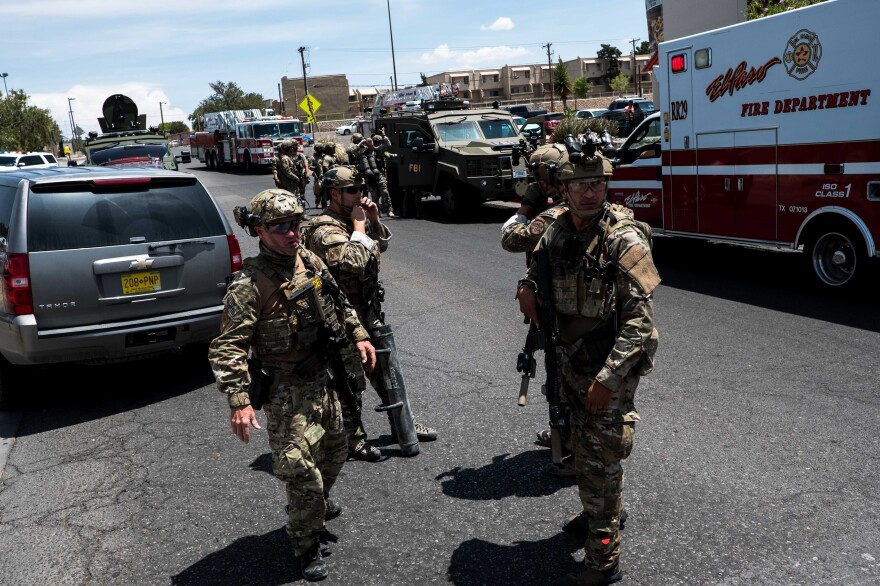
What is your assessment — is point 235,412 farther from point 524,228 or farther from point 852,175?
point 852,175

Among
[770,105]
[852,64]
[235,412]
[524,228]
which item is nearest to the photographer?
[235,412]

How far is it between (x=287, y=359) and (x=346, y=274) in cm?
115

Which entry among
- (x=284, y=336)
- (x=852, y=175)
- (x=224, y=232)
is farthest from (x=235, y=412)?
(x=852, y=175)

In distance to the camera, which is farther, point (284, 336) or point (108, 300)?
point (108, 300)

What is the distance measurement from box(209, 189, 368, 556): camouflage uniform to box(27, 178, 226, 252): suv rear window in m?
2.88

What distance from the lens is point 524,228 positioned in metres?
4.71

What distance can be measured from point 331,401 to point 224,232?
11.1 feet

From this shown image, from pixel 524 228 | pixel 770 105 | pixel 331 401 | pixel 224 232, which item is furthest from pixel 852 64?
pixel 331 401

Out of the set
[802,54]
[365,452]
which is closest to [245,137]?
[802,54]

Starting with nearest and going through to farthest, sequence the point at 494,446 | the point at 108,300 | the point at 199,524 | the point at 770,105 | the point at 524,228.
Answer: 1. the point at 199,524
2. the point at 524,228
3. the point at 494,446
4. the point at 108,300
5. the point at 770,105

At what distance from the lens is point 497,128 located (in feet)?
57.7

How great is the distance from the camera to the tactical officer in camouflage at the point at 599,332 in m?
3.34

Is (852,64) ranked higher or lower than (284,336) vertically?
higher

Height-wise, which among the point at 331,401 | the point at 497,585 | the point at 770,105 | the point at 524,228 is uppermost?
the point at 770,105
